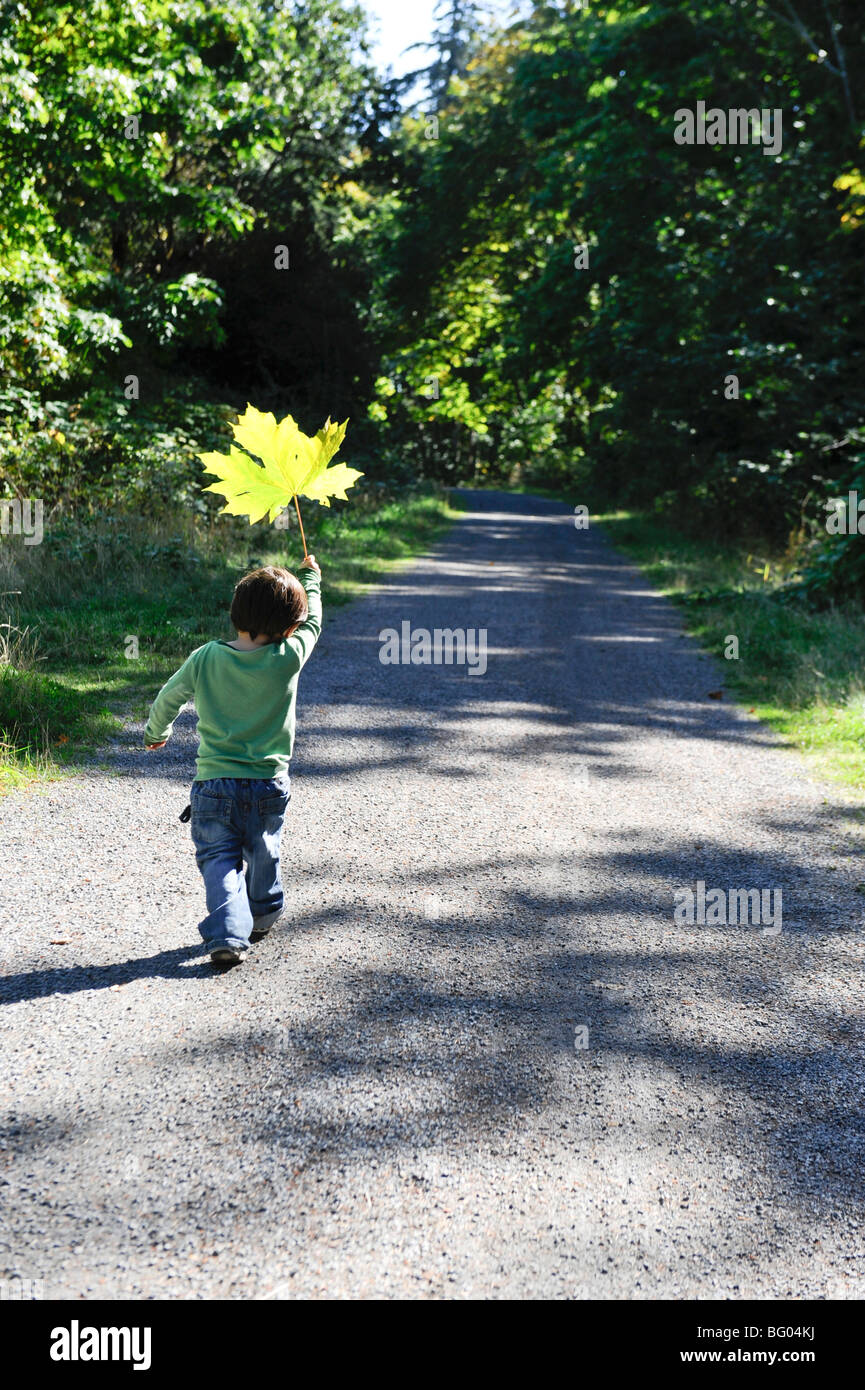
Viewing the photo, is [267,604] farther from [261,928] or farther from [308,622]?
[261,928]

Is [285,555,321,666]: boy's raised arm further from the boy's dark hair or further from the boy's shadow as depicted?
the boy's shadow

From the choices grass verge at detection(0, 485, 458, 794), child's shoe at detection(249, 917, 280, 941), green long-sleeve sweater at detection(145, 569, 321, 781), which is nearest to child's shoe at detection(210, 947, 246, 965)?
child's shoe at detection(249, 917, 280, 941)

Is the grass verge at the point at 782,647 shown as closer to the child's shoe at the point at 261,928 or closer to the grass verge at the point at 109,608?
the child's shoe at the point at 261,928

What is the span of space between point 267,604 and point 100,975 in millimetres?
1428

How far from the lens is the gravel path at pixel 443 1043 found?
8.08ft

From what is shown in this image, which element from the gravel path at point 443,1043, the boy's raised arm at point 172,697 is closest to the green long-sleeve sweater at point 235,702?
the boy's raised arm at point 172,697

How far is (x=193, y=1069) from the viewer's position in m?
3.15

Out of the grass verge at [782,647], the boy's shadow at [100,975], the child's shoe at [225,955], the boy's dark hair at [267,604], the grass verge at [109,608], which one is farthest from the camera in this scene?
the grass verge at [782,647]

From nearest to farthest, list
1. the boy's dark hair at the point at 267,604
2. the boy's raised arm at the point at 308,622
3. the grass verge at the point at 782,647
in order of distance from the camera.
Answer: the boy's dark hair at the point at 267,604, the boy's raised arm at the point at 308,622, the grass verge at the point at 782,647

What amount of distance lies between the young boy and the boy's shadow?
0.18 metres

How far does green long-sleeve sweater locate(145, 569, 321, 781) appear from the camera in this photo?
13.0 feet

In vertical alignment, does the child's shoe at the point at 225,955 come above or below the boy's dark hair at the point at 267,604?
below

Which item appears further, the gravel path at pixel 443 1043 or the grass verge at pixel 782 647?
the grass verge at pixel 782 647
